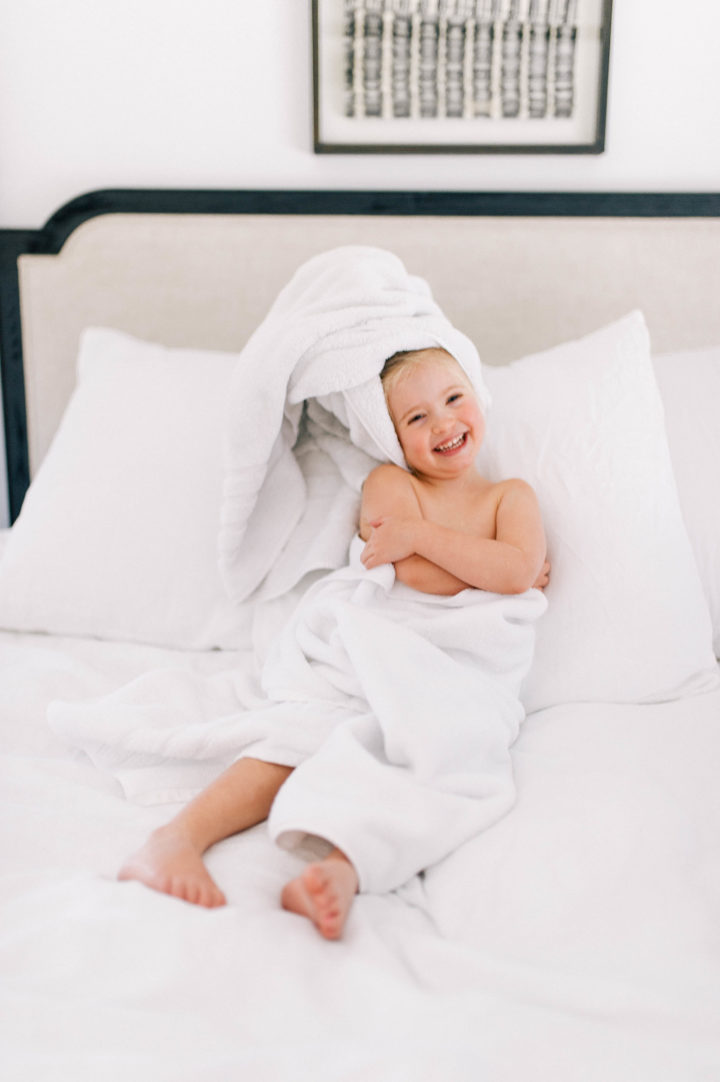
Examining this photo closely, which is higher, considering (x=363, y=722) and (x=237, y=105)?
(x=237, y=105)

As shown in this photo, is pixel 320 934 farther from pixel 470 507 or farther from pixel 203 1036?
pixel 470 507

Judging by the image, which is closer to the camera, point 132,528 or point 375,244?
point 132,528

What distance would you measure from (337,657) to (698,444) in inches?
30.5

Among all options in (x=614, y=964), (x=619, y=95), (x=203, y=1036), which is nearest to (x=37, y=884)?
(x=203, y=1036)

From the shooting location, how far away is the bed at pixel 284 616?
2.15 ft

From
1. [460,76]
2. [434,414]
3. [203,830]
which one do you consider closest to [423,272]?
[460,76]

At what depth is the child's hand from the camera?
1226mm

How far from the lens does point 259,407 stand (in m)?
1.31

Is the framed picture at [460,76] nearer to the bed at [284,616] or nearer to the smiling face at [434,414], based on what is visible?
the bed at [284,616]

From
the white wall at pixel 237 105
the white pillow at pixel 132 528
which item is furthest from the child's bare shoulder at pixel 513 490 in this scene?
the white wall at pixel 237 105

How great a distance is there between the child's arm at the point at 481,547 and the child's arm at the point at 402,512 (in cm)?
2

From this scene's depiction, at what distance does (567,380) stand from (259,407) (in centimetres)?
51

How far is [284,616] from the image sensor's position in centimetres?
139

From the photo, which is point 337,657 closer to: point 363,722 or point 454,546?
→ point 363,722
